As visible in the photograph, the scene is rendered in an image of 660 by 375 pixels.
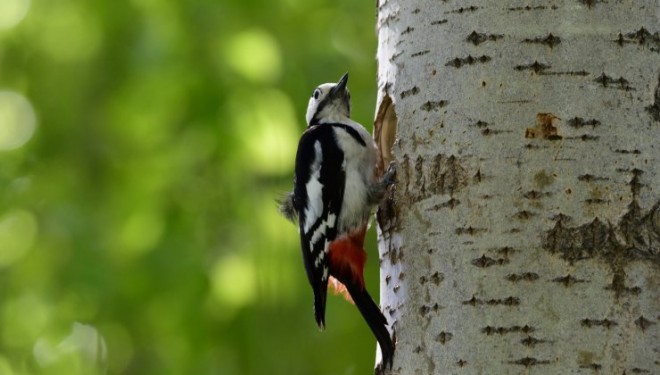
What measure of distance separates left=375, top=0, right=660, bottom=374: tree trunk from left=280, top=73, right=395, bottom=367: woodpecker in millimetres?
508

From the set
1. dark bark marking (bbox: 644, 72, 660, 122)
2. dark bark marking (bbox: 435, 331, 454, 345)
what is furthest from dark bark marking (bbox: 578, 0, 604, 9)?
dark bark marking (bbox: 435, 331, 454, 345)

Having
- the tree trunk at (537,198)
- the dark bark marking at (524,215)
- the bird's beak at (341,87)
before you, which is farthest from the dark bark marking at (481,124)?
the bird's beak at (341,87)

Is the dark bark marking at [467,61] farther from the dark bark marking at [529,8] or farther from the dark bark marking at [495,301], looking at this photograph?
the dark bark marking at [495,301]

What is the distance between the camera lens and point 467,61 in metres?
2.35

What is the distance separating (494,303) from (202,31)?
2439 mm

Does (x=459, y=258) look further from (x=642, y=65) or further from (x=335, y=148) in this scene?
(x=335, y=148)

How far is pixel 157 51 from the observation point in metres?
4.18

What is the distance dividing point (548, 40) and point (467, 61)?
21 centimetres

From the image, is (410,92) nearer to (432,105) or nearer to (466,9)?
(432,105)

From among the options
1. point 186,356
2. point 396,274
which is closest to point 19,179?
point 186,356

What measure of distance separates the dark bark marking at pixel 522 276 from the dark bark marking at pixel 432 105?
0.49 meters

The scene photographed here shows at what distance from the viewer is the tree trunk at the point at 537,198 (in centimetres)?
208

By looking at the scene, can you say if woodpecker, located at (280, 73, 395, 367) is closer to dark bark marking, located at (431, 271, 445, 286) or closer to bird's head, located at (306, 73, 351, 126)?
bird's head, located at (306, 73, 351, 126)

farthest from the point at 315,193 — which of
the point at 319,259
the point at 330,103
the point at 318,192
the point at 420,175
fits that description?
the point at 420,175
